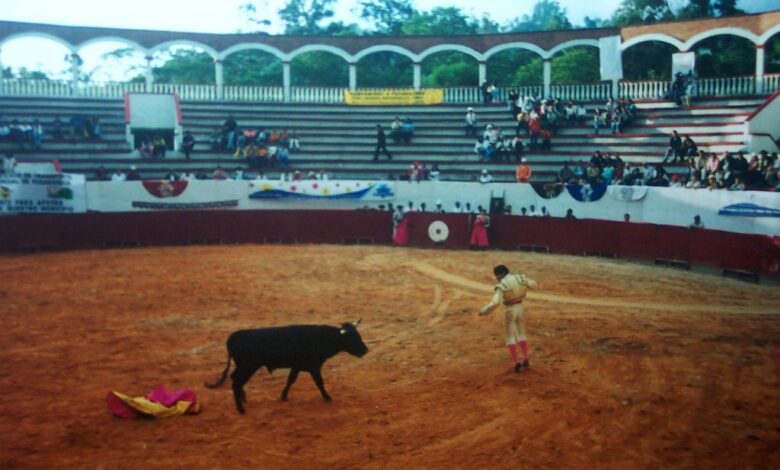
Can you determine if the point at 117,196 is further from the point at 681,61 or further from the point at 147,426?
the point at 681,61

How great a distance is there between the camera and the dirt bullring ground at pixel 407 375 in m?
8.23

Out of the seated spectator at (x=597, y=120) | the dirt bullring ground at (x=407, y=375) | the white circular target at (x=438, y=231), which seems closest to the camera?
the dirt bullring ground at (x=407, y=375)

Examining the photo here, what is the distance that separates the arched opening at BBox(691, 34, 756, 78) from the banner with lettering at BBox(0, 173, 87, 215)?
3554 cm

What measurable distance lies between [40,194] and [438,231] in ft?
46.2

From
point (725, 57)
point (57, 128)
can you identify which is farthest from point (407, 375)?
point (725, 57)

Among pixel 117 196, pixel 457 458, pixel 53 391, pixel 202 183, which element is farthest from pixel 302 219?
pixel 457 458

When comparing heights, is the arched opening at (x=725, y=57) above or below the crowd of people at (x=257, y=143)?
above

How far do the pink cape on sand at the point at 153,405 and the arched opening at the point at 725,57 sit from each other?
42448 mm

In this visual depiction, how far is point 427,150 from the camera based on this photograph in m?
34.9

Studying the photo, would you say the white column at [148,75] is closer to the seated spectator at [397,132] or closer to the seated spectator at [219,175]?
the seated spectator at [219,175]

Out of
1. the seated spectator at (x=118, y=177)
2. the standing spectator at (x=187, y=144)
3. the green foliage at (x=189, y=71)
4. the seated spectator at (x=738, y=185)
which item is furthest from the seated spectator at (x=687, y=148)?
the green foliage at (x=189, y=71)

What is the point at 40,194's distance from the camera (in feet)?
85.6

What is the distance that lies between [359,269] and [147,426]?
40.8ft

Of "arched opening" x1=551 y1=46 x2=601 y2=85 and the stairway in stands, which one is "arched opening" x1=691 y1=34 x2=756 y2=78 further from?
the stairway in stands
